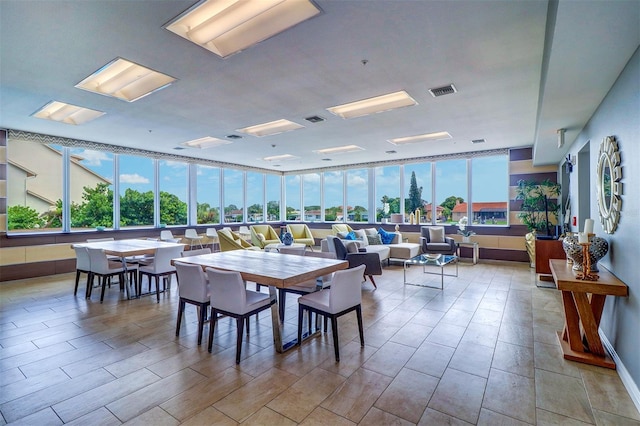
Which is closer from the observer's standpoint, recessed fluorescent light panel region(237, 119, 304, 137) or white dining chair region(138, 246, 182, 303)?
white dining chair region(138, 246, 182, 303)

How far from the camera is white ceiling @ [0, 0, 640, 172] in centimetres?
224

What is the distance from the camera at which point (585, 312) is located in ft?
8.74

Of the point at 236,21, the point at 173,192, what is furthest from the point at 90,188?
the point at 236,21

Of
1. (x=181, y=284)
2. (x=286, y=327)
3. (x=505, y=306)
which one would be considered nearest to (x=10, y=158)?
(x=181, y=284)

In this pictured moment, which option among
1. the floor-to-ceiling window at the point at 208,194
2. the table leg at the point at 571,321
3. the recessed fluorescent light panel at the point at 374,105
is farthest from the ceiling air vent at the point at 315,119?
the floor-to-ceiling window at the point at 208,194

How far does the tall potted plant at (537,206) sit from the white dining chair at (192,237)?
324 inches

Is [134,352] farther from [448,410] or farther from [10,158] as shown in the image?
[10,158]

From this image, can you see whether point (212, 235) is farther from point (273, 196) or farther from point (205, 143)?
point (273, 196)

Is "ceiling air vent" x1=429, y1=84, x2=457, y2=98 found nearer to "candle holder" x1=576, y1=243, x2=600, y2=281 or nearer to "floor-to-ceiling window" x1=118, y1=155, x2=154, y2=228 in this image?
"candle holder" x1=576, y1=243, x2=600, y2=281

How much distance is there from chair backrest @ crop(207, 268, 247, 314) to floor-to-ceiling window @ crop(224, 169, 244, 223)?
294 inches

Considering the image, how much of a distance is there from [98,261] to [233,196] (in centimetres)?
587

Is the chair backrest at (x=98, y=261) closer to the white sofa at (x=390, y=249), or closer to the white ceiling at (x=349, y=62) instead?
the white ceiling at (x=349, y=62)

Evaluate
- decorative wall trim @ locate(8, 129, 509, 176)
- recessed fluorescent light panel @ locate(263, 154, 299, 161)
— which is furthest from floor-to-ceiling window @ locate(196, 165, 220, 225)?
recessed fluorescent light panel @ locate(263, 154, 299, 161)

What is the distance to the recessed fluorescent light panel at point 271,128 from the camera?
18.6 ft
